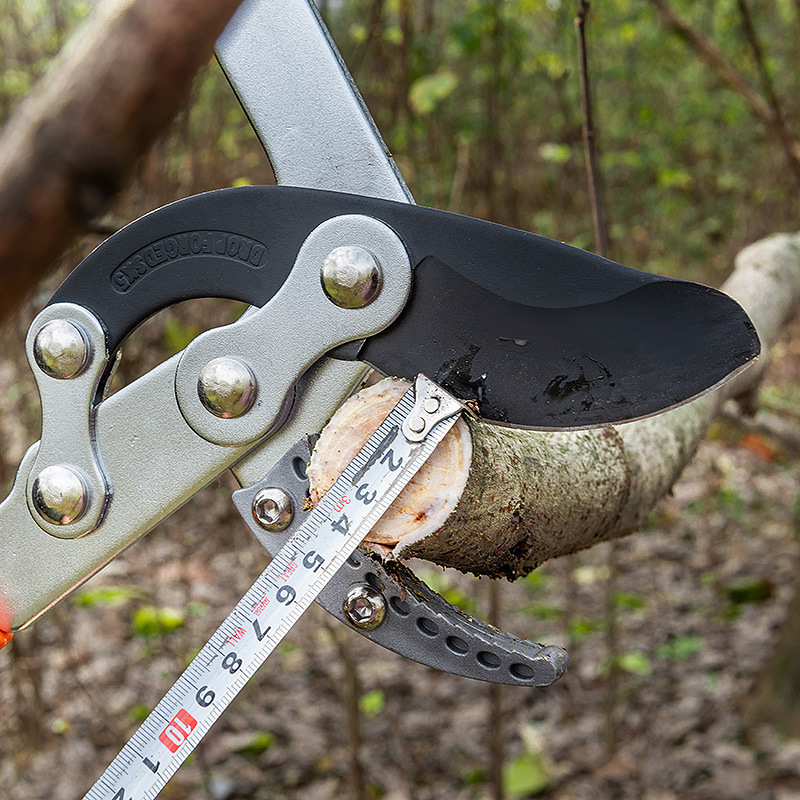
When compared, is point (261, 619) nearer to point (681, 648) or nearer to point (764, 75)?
point (764, 75)

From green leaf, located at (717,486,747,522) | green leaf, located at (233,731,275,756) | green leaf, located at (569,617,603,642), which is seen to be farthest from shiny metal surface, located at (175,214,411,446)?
green leaf, located at (717,486,747,522)

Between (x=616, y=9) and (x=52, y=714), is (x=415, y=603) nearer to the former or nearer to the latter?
(x=52, y=714)

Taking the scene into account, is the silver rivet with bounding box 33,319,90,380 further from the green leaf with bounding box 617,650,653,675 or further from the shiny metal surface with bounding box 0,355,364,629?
the green leaf with bounding box 617,650,653,675

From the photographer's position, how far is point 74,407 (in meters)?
0.93

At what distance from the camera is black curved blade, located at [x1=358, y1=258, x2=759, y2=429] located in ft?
2.55

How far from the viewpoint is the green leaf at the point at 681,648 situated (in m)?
3.27

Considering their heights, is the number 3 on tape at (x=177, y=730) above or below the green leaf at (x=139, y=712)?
above

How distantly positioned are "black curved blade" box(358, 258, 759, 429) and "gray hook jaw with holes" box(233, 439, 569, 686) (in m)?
0.20

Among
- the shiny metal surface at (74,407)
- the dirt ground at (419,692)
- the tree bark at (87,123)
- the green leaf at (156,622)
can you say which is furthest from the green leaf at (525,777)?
the tree bark at (87,123)

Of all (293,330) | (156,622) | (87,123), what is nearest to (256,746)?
(156,622)

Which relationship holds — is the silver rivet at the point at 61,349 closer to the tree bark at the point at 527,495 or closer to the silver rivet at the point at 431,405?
the tree bark at the point at 527,495

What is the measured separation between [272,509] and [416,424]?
21 cm

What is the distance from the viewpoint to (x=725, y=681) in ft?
10.7

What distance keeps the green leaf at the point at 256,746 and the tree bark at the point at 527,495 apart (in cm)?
219
